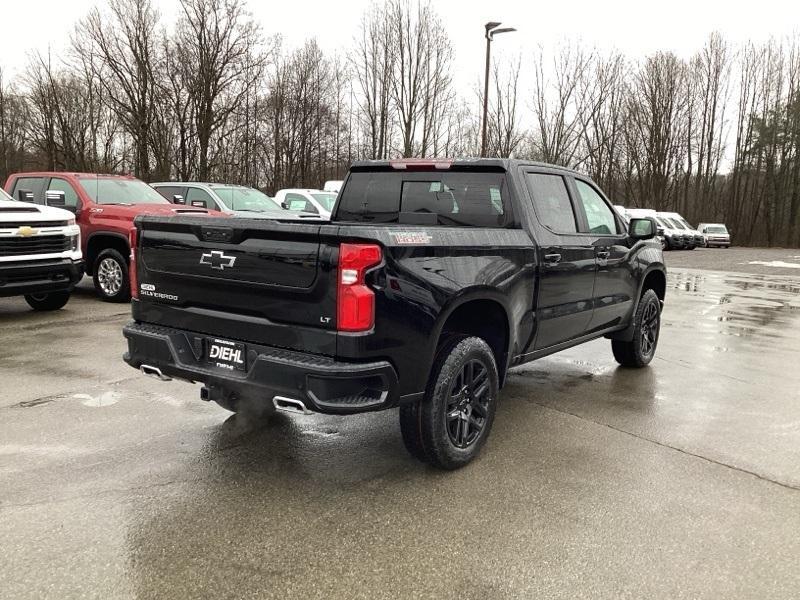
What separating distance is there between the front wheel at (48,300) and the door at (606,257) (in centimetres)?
708

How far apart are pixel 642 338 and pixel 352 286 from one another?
4401mm

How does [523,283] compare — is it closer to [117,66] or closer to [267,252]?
[267,252]

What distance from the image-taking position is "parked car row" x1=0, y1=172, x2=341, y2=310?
7957mm

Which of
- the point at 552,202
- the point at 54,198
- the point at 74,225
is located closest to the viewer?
the point at 552,202

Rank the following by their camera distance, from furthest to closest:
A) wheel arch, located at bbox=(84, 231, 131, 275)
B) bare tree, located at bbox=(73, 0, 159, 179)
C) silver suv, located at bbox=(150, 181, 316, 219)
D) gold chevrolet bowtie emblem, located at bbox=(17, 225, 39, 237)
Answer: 1. bare tree, located at bbox=(73, 0, 159, 179)
2. silver suv, located at bbox=(150, 181, 316, 219)
3. wheel arch, located at bbox=(84, 231, 131, 275)
4. gold chevrolet bowtie emblem, located at bbox=(17, 225, 39, 237)

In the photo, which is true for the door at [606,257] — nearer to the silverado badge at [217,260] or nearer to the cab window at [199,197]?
the silverado badge at [217,260]

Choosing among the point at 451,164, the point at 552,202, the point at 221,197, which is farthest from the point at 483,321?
the point at 221,197

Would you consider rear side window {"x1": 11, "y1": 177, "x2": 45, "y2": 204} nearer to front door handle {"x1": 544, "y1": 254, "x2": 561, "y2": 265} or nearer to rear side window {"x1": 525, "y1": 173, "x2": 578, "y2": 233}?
rear side window {"x1": 525, "y1": 173, "x2": 578, "y2": 233}

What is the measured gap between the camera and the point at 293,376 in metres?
3.16

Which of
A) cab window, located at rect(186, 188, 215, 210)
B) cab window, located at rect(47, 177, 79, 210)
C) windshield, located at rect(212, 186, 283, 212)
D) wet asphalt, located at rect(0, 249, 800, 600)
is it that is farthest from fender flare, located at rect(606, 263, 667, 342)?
cab window, located at rect(186, 188, 215, 210)

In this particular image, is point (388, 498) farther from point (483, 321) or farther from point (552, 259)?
point (552, 259)

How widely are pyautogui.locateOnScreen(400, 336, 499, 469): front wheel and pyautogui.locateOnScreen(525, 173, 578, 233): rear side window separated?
4.25ft

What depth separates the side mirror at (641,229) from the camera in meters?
5.93

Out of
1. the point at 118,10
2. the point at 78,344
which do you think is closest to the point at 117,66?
the point at 118,10
